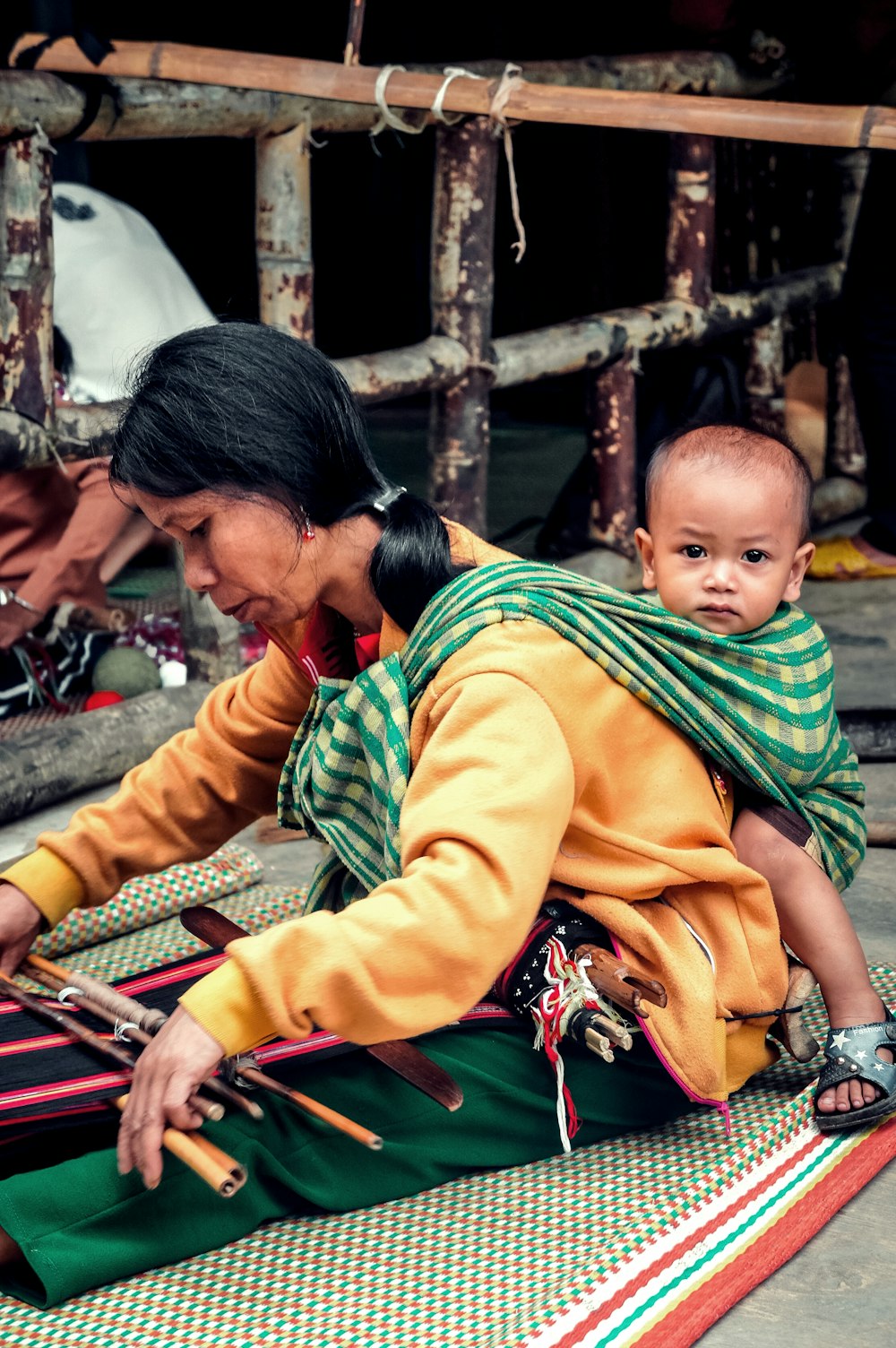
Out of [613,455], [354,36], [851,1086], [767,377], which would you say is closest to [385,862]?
[851,1086]

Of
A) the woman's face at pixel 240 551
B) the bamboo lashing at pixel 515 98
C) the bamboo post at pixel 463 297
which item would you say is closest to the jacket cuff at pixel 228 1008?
the woman's face at pixel 240 551

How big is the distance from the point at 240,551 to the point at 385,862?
427 mm

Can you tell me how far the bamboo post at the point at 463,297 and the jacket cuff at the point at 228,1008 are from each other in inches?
108

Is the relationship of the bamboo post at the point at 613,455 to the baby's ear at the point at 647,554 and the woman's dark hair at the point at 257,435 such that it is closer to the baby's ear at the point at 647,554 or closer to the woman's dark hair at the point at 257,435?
the baby's ear at the point at 647,554

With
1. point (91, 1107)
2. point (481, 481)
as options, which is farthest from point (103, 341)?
point (91, 1107)

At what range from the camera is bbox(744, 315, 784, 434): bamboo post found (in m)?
5.35

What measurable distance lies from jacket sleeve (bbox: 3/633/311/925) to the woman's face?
33 centimetres

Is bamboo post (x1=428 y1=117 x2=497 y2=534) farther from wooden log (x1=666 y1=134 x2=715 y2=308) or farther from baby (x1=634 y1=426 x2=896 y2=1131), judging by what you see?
baby (x1=634 y1=426 x2=896 y2=1131)

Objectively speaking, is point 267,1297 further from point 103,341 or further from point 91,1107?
point 103,341

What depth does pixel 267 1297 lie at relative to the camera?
5.57ft

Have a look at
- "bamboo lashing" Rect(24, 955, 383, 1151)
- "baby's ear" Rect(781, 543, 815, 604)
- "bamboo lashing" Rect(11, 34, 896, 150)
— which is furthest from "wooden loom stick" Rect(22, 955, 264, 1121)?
"bamboo lashing" Rect(11, 34, 896, 150)

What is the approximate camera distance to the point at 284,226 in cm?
372

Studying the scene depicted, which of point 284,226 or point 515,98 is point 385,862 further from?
point 284,226

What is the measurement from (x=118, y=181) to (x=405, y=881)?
757cm
